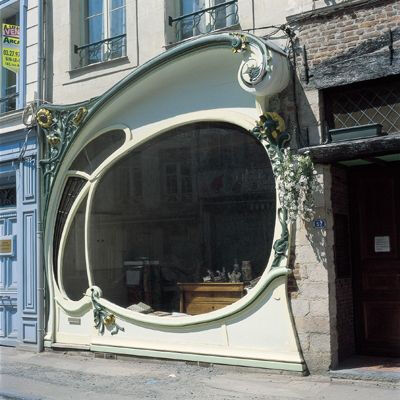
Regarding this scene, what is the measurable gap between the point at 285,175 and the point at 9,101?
677 cm

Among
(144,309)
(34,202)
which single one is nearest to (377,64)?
(144,309)

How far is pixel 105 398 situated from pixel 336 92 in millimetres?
4846

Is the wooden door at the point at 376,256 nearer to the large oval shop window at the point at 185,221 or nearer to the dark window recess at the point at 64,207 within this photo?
the large oval shop window at the point at 185,221

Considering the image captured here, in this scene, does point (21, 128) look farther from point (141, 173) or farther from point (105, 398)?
point (105, 398)

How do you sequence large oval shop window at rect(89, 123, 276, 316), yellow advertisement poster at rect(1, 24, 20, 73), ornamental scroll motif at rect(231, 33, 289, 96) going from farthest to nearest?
yellow advertisement poster at rect(1, 24, 20, 73)
large oval shop window at rect(89, 123, 276, 316)
ornamental scroll motif at rect(231, 33, 289, 96)

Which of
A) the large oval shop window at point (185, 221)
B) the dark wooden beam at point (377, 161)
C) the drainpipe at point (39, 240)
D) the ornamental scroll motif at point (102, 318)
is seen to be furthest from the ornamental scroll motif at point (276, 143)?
the drainpipe at point (39, 240)

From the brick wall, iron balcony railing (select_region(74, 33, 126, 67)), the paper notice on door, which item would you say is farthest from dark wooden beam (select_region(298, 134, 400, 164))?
iron balcony railing (select_region(74, 33, 126, 67))

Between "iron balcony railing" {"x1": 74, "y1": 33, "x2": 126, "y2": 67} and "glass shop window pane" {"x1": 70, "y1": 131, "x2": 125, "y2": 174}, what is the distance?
4.72 feet

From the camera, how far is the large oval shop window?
8547 millimetres

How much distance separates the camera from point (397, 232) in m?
8.15

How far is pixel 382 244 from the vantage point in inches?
325

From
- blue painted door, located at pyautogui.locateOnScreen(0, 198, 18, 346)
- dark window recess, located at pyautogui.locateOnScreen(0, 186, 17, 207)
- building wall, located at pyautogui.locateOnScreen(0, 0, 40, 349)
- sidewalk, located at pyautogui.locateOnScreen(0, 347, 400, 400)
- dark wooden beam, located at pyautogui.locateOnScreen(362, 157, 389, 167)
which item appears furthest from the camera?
dark window recess, located at pyautogui.locateOnScreen(0, 186, 17, 207)

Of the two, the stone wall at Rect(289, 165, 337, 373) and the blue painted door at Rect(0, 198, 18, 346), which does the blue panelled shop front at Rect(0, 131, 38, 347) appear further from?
the stone wall at Rect(289, 165, 337, 373)

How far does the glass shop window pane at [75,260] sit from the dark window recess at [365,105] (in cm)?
460
